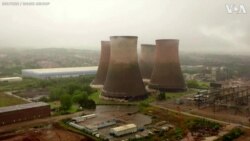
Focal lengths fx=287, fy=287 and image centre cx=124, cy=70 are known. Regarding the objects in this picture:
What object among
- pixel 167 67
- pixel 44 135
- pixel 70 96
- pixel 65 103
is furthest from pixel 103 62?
pixel 44 135

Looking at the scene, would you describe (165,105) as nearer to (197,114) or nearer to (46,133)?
(197,114)

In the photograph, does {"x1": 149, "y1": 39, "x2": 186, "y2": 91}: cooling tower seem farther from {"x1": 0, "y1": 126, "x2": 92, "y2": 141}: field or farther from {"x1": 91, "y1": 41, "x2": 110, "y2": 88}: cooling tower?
{"x1": 0, "y1": 126, "x2": 92, "y2": 141}: field

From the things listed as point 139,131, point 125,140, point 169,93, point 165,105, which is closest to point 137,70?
point 165,105

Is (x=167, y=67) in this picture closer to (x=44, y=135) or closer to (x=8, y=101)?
(x=44, y=135)

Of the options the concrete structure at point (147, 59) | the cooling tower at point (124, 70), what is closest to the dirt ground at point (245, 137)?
the cooling tower at point (124, 70)

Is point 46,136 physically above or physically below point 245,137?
above

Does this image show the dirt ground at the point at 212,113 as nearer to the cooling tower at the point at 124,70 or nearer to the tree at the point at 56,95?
the cooling tower at the point at 124,70

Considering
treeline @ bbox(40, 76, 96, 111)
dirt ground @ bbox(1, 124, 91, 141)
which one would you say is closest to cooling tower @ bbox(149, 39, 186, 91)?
treeline @ bbox(40, 76, 96, 111)
